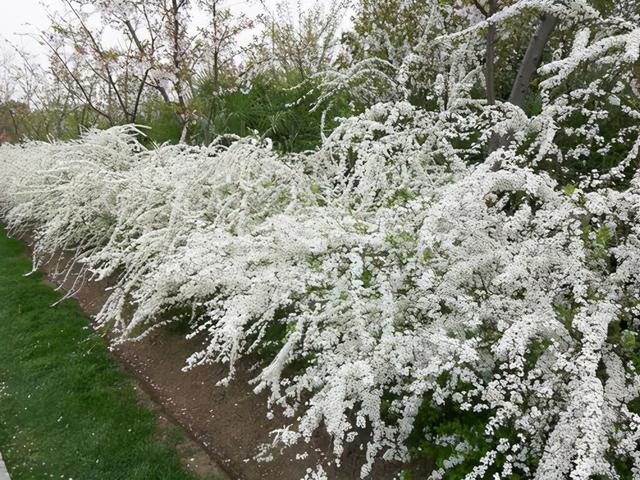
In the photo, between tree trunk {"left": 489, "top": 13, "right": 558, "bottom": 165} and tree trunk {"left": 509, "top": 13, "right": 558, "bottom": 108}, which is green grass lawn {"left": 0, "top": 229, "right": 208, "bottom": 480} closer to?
tree trunk {"left": 489, "top": 13, "right": 558, "bottom": 165}

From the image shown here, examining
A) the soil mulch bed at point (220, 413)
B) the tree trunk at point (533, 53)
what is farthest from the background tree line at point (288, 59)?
the soil mulch bed at point (220, 413)

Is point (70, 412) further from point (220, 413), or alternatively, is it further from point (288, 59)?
point (288, 59)

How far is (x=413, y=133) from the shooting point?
12.3 feet

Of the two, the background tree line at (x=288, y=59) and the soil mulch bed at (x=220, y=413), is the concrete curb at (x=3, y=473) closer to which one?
the soil mulch bed at (x=220, y=413)

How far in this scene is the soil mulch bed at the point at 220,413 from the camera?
2758mm

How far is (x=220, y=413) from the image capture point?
329 cm

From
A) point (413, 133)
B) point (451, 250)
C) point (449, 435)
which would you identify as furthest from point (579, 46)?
point (449, 435)

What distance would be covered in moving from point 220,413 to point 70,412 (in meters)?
1.11

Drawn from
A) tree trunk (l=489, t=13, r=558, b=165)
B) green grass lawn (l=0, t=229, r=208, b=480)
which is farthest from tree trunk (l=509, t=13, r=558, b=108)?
green grass lawn (l=0, t=229, r=208, b=480)

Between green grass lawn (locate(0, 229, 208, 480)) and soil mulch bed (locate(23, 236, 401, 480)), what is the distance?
0.14 meters

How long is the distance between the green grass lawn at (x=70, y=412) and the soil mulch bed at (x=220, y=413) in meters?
0.14

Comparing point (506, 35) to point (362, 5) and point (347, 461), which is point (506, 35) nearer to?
point (362, 5)

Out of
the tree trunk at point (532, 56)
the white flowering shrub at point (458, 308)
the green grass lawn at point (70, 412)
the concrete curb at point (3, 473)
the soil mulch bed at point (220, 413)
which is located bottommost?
the concrete curb at point (3, 473)

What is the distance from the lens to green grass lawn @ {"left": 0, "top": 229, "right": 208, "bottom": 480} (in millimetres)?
3070
